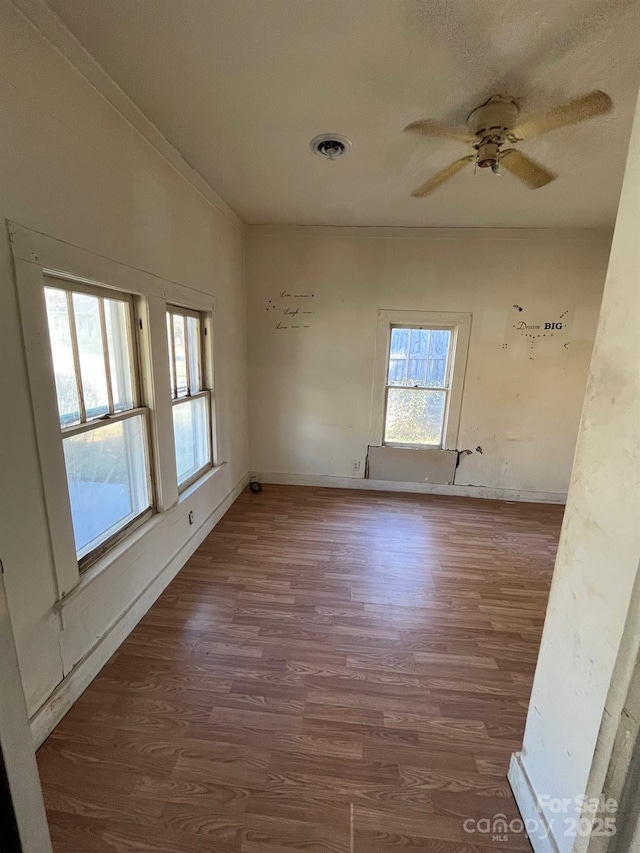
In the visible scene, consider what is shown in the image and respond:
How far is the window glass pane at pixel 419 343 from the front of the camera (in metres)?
3.68

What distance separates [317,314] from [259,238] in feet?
3.12

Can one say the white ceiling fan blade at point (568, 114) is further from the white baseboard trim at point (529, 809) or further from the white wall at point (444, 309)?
the white baseboard trim at point (529, 809)

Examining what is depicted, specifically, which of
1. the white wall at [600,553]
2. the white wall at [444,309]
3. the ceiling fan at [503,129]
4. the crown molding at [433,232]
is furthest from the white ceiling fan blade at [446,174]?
the white wall at [444,309]

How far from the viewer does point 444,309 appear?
3529 mm

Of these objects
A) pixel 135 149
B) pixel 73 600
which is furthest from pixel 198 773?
pixel 135 149

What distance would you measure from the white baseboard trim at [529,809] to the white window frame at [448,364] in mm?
2810

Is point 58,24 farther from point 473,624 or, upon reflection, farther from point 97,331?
point 473,624

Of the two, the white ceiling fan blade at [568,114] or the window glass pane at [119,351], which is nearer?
the white ceiling fan blade at [568,114]

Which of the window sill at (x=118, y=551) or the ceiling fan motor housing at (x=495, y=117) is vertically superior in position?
the ceiling fan motor housing at (x=495, y=117)

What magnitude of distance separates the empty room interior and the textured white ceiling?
0.5 inches

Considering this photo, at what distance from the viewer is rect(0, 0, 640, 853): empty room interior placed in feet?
3.19

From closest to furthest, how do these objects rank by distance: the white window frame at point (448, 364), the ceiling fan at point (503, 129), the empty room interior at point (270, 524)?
the empty room interior at point (270, 524)
the ceiling fan at point (503, 129)
the white window frame at point (448, 364)

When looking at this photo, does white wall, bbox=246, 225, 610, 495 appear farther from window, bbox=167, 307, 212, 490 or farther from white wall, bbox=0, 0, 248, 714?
white wall, bbox=0, 0, 248, 714

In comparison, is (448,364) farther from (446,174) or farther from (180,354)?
(180,354)
